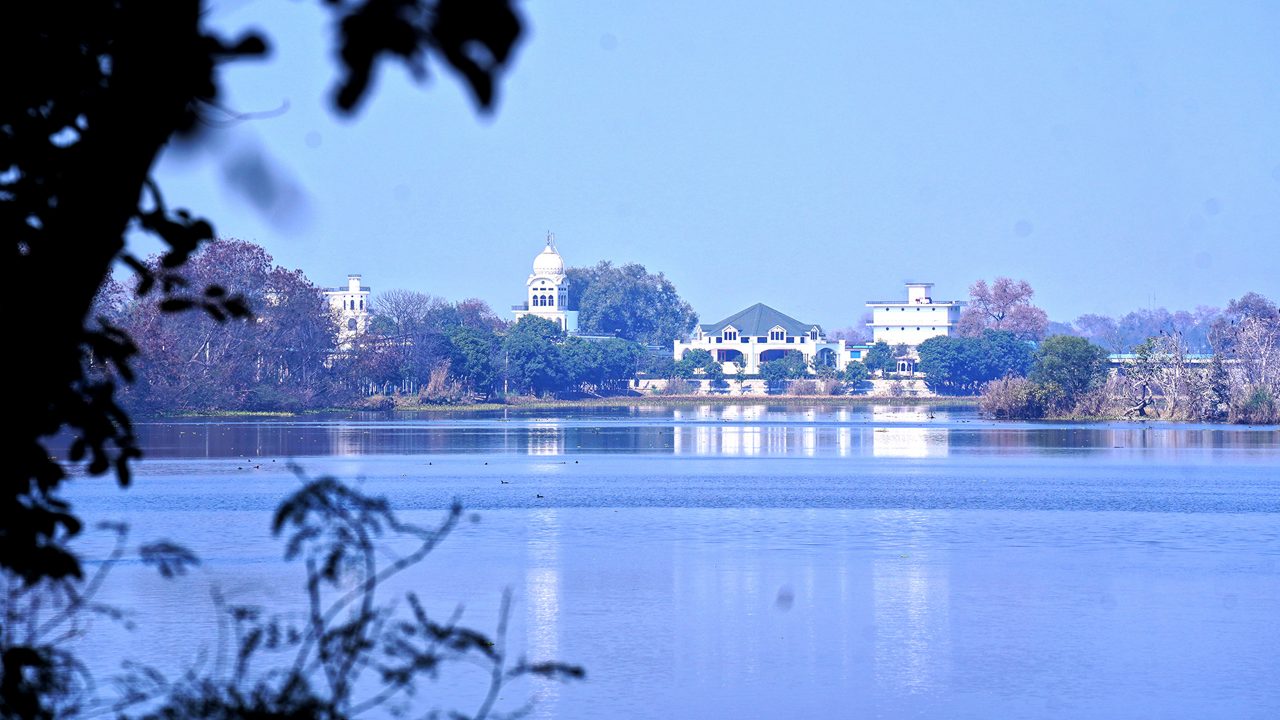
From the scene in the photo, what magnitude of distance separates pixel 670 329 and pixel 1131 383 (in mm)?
78187

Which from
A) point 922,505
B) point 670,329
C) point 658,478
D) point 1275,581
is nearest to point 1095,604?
point 1275,581

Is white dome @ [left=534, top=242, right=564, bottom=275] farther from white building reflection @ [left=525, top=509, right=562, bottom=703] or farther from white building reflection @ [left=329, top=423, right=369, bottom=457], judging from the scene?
white building reflection @ [left=525, top=509, right=562, bottom=703]

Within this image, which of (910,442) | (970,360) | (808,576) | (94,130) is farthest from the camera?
(970,360)

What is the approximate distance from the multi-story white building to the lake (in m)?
94.4

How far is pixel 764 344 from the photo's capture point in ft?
418

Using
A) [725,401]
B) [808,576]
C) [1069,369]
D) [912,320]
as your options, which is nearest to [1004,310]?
[912,320]

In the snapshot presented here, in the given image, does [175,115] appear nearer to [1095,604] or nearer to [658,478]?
[1095,604]

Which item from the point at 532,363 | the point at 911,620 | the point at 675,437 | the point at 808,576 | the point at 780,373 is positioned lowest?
the point at 911,620

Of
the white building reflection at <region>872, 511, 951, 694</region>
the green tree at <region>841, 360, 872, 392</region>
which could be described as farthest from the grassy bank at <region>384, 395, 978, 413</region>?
the white building reflection at <region>872, 511, 951, 694</region>

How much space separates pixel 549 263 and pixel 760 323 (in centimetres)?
2499

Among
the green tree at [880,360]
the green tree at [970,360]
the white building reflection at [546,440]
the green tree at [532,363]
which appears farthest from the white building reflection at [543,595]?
the green tree at [880,360]

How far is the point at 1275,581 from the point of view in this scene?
17.0m

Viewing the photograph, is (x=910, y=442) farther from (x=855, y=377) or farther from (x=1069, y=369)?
(x=855, y=377)

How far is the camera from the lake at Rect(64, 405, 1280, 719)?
38.1 feet
